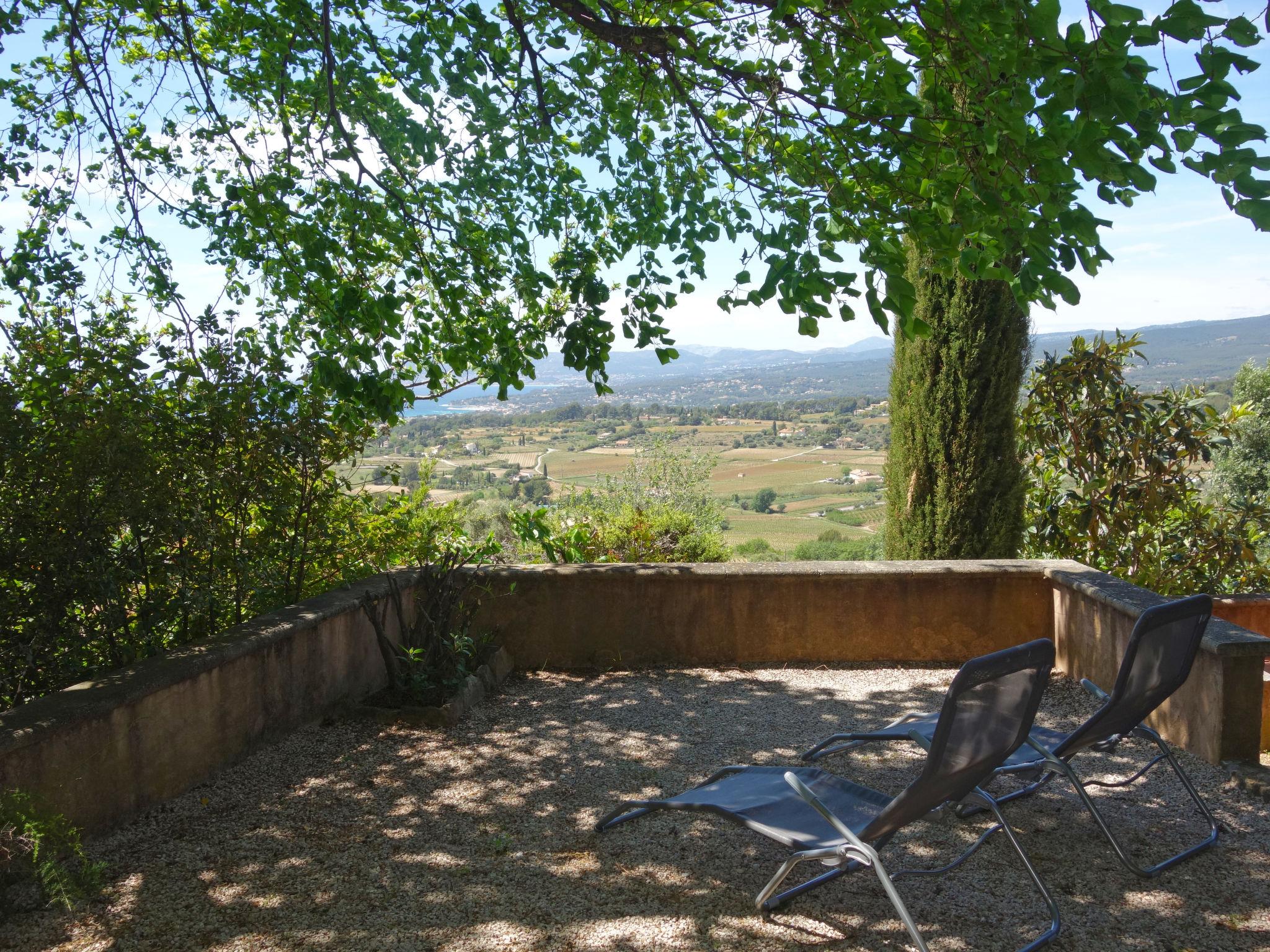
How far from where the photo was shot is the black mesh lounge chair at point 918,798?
2746 millimetres

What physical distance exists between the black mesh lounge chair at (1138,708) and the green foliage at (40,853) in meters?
3.00

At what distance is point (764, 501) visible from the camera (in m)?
18.0

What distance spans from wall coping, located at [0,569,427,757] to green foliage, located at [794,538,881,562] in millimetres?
5668

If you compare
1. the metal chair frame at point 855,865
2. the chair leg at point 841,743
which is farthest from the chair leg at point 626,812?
the chair leg at point 841,743

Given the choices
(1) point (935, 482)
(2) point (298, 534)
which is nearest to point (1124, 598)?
(1) point (935, 482)

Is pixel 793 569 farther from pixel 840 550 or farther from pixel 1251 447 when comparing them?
pixel 1251 447

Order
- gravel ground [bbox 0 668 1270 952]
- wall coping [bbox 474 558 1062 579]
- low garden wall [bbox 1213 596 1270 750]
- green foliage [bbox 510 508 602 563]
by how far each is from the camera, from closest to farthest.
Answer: gravel ground [bbox 0 668 1270 952] < low garden wall [bbox 1213 596 1270 750] < wall coping [bbox 474 558 1062 579] < green foliage [bbox 510 508 602 563]

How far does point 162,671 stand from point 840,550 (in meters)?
8.84

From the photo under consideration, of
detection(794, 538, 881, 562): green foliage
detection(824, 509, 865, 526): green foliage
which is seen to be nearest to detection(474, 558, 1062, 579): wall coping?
detection(794, 538, 881, 562): green foliage

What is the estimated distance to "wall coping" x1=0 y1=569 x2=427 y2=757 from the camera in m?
3.29

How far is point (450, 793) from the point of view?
412 cm

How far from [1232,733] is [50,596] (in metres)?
5.37

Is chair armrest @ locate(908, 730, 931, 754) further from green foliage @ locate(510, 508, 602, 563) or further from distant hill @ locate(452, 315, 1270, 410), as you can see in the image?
green foliage @ locate(510, 508, 602, 563)

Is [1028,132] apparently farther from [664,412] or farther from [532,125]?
[664,412]
